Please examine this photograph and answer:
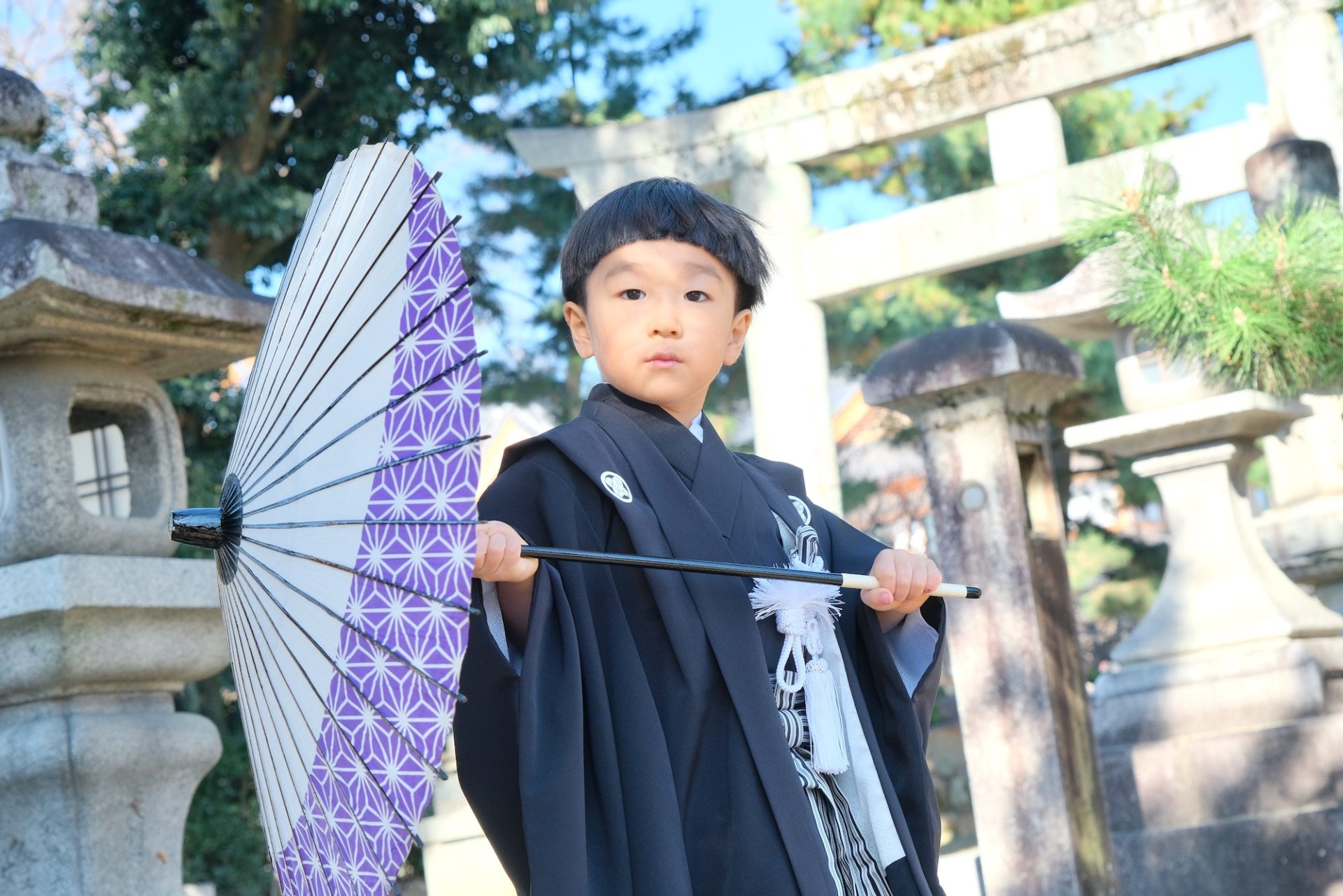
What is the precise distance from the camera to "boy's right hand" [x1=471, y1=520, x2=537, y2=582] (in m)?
1.73

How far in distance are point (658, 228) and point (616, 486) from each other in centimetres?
42

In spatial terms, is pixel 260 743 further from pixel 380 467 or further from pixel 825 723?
pixel 825 723

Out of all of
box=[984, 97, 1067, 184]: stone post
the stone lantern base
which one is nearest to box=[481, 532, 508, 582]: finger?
the stone lantern base

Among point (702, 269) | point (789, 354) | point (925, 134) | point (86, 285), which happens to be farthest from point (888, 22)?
point (702, 269)

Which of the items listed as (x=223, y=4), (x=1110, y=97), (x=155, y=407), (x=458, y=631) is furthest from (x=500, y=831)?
(x=1110, y=97)

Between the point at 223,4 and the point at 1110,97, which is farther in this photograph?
the point at 1110,97

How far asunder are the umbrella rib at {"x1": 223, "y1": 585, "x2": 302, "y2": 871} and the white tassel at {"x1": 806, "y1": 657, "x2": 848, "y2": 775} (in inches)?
29.8

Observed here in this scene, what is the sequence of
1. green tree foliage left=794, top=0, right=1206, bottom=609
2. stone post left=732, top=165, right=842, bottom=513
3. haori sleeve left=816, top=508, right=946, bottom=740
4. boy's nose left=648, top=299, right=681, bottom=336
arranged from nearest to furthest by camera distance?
boy's nose left=648, top=299, right=681, bottom=336
haori sleeve left=816, top=508, right=946, bottom=740
stone post left=732, top=165, right=842, bottom=513
green tree foliage left=794, top=0, right=1206, bottom=609

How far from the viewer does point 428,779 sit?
5.14 ft

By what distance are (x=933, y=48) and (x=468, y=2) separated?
310 centimetres

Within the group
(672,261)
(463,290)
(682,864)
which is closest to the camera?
(463,290)

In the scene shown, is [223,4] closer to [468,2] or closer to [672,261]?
[468,2]

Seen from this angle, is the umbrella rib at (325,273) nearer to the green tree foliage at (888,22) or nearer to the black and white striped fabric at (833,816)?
the black and white striped fabric at (833,816)

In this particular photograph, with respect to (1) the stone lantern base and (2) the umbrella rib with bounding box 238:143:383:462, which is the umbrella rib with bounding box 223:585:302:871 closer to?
(2) the umbrella rib with bounding box 238:143:383:462
